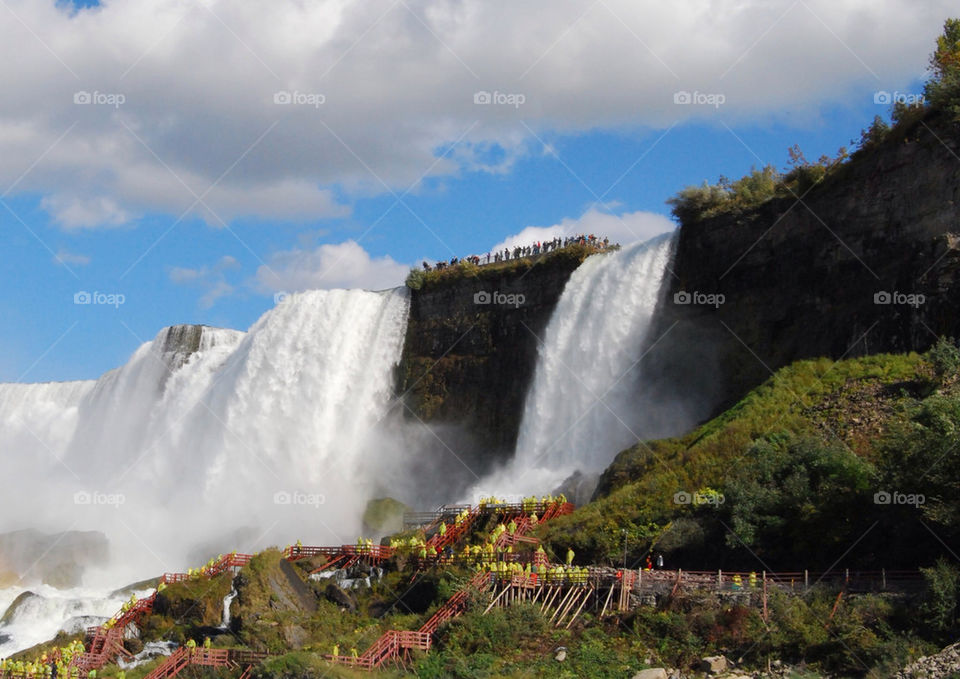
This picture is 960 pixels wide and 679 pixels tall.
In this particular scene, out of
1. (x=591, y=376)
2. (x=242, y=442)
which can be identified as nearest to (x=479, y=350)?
(x=591, y=376)

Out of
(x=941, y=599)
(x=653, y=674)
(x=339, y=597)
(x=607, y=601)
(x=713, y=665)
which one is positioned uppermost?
(x=941, y=599)

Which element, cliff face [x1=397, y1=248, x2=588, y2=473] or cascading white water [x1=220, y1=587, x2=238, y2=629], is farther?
cliff face [x1=397, y1=248, x2=588, y2=473]

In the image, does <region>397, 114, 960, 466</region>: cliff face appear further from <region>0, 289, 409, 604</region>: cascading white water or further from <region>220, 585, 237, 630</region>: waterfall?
<region>220, 585, 237, 630</region>: waterfall

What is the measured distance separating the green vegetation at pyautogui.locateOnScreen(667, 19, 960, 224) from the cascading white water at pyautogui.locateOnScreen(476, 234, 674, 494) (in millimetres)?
1924

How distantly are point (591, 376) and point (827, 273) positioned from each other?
989 centimetres

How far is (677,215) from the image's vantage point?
43875 millimetres

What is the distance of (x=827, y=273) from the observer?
37.8 metres

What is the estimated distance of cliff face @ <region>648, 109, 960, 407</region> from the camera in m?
34.3

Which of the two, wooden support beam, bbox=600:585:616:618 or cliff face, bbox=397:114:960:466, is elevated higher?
cliff face, bbox=397:114:960:466

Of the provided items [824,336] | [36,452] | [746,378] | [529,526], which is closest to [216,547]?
[529,526]

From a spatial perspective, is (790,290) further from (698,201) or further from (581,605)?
(581,605)

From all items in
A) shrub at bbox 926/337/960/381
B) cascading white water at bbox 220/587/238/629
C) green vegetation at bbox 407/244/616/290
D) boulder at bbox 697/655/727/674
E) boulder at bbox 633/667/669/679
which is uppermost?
green vegetation at bbox 407/244/616/290

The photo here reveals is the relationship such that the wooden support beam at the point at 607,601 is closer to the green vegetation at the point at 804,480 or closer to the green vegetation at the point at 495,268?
the green vegetation at the point at 804,480

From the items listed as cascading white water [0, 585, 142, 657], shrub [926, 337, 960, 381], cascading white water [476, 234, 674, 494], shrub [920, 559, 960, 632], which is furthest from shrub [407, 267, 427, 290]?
shrub [920, 559, 960, 632]
